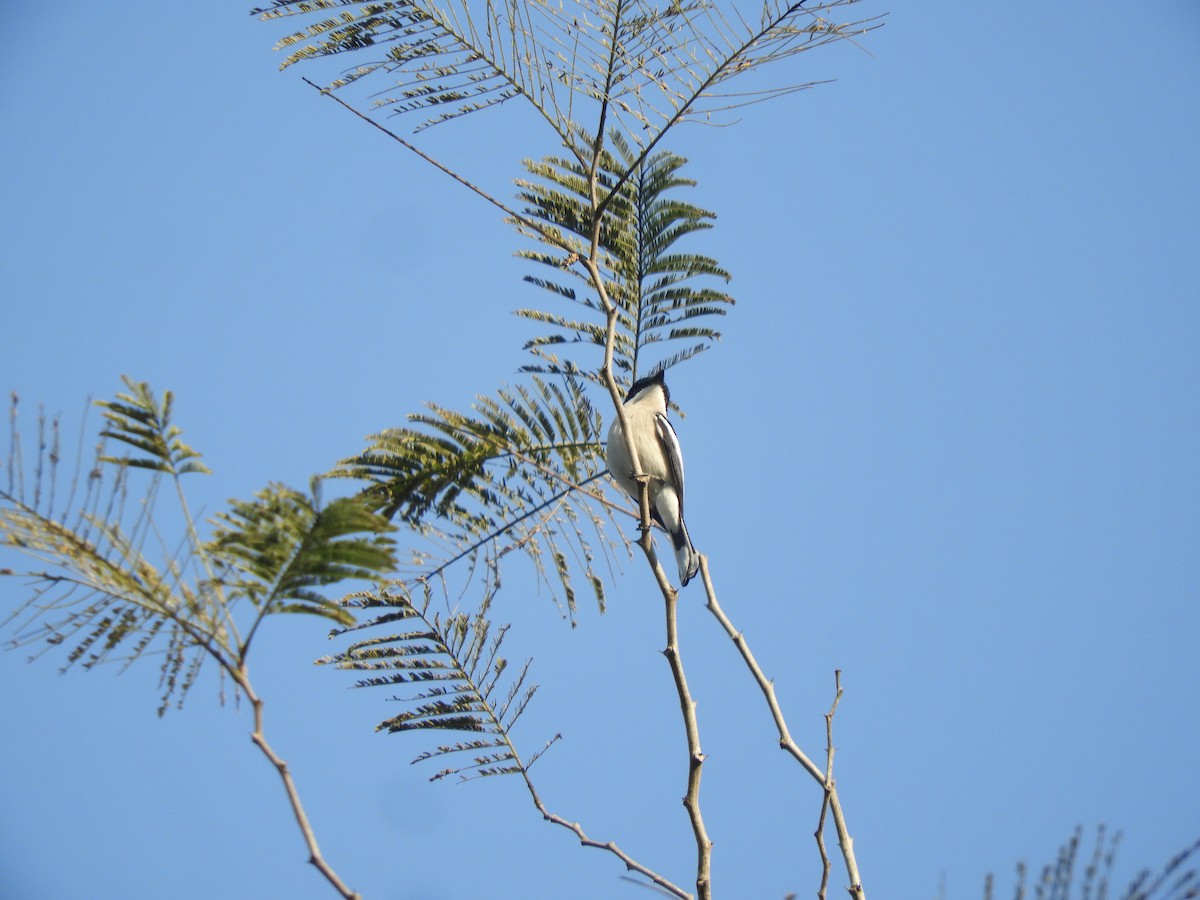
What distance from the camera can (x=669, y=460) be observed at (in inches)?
251

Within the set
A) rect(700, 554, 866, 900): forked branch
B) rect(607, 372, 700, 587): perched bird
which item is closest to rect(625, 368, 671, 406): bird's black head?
rect(607, 372, 700, 587): perched bird

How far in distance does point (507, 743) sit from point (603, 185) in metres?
2.49

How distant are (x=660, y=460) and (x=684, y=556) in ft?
2.50

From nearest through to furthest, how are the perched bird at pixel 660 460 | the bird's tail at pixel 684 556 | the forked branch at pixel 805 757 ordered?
the forked branch at pixel 805 757, the perched bird at pixel 660 460, the bird's tail at pixel 684 556

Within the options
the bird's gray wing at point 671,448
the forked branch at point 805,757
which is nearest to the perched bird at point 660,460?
the bird's gray wing at point 671,448

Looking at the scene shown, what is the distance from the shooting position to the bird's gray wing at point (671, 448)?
6297mm

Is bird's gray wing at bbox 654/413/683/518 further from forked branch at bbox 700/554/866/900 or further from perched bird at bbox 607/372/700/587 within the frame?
forked branch at bbox 700/554/866/900

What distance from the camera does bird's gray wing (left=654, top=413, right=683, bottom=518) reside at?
6.30 meters

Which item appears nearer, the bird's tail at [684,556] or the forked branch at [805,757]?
the forked branch at [805,757]

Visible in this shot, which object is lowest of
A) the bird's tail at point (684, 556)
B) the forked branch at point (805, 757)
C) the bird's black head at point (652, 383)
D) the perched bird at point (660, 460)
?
the forked branch at point (805, 757)

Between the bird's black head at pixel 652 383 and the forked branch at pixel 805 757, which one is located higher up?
the bird's black head at pixel 652 383

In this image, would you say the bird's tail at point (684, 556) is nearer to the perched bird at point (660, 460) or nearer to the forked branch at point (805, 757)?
the perched bird at point (660, 460)

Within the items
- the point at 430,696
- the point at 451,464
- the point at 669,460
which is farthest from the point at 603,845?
the point at 669,460

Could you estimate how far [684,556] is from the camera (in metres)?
6.68
